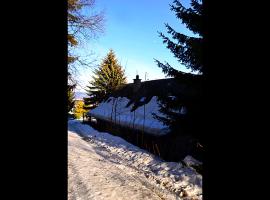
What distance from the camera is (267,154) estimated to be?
1341 mm

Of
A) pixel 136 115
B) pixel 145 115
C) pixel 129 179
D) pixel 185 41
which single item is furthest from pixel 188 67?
pixel 136 115

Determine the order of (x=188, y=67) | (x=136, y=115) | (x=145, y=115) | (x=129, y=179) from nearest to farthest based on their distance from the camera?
(x=188, y=67) → (x=129, y=179) → (x=145, y=115) → (x=136, y=115)

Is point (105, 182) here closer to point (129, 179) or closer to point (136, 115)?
point (129, 179)

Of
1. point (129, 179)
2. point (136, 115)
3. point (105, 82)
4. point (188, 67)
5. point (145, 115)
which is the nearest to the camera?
point (188, 67)

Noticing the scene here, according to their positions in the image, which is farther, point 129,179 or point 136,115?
point 136,115

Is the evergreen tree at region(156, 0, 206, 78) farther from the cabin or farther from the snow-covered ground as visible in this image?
the snow-covered ground

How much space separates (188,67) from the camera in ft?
24.7

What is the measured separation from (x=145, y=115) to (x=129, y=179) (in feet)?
30.5

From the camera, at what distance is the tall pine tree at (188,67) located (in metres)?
6.42

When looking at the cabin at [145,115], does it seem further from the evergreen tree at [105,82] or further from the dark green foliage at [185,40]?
the evergreen tree at [105,82]

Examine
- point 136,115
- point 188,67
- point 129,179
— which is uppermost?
point 188,67

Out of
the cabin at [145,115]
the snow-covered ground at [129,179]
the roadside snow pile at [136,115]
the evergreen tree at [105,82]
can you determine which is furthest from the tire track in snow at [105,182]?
the evergreen tree at [105,82]

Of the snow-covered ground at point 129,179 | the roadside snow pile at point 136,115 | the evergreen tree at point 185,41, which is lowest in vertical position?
the snow-covered ground at point 129,179
